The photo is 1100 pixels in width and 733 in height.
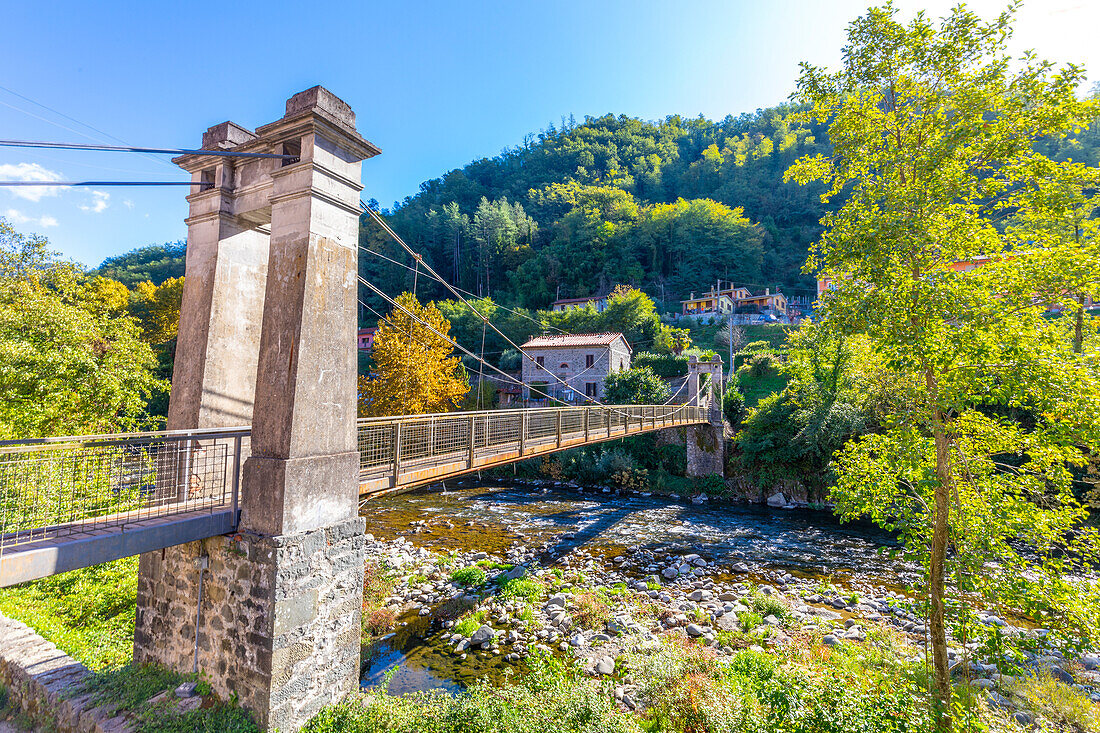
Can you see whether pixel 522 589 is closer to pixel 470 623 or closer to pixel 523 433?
pixel 470 623

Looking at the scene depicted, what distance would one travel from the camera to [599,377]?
72.9ft

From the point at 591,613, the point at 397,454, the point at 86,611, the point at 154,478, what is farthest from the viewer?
the point at 591,613

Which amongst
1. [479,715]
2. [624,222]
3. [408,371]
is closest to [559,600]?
[479,715]

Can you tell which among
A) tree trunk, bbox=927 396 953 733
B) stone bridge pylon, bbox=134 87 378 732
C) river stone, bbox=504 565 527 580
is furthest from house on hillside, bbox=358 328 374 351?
tree trunk, bbox=927 396 953 733

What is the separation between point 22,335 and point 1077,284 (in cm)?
1487

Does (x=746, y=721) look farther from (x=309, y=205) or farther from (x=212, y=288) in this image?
(x=212, y=288)

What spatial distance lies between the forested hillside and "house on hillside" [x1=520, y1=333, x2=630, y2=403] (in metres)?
15.6

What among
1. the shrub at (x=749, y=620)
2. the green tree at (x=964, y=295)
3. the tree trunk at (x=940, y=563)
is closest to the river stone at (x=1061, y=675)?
the green tree at (x=964, y=295)

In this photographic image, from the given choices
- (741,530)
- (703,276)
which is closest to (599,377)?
(741,530)

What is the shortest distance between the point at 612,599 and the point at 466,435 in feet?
12.1

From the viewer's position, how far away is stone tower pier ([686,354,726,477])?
15914mm

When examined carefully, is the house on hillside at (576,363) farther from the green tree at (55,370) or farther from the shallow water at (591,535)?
the green tree at (55,370)

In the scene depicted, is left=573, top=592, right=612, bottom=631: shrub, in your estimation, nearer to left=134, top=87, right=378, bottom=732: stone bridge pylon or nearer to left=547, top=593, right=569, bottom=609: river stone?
left=547, top=593, right=569, bottom=609: river stone

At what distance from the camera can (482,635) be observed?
6078mm
